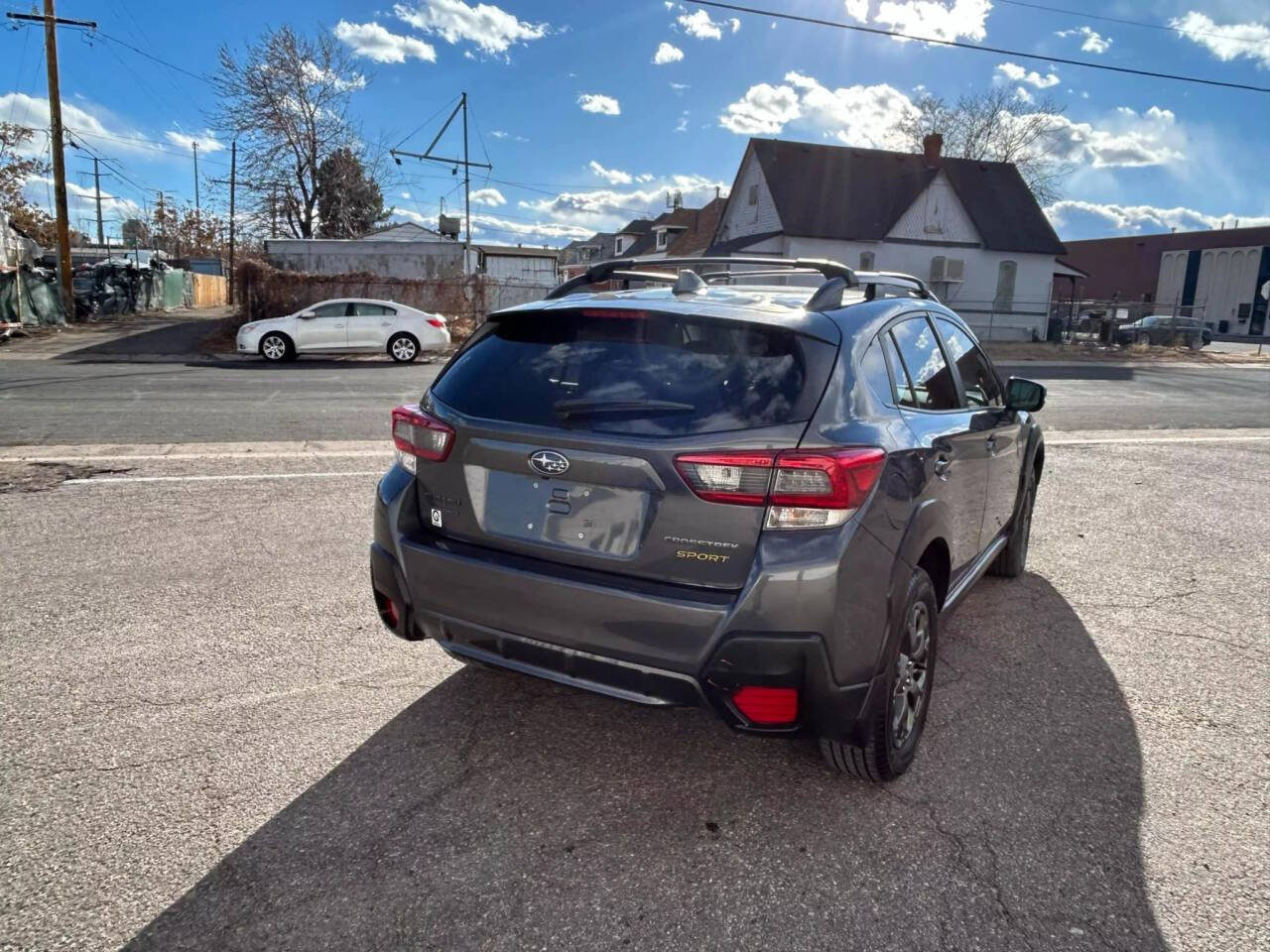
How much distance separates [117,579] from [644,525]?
12.0 ft

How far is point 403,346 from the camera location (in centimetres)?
2020

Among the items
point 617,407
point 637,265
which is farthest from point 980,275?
point 617,407

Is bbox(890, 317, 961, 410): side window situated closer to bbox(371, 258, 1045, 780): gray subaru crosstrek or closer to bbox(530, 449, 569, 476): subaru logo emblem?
bbox(371, 258, 1045, 780): gray subaru crosstrek

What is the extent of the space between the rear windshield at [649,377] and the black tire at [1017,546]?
2.89m

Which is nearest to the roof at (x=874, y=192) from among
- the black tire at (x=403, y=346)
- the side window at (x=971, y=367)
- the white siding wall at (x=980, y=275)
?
the white siding wall at (x=980, y=275)

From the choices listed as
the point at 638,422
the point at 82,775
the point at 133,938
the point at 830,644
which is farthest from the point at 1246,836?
the point at 82,775

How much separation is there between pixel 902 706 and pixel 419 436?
1.95 m

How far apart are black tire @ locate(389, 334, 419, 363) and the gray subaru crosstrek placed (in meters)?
17.8

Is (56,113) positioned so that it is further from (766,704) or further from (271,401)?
(766,704)

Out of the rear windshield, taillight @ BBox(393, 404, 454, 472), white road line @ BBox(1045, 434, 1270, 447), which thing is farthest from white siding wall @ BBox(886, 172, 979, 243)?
taillight @ BBox(393, 404, 454, 472)

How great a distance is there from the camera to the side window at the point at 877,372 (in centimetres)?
284

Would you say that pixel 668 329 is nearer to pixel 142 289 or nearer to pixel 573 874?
pixel 573 874

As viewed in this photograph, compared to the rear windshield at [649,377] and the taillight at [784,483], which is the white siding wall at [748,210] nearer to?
the rear windshield at [649,377]

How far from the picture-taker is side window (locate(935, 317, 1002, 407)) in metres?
3.97
